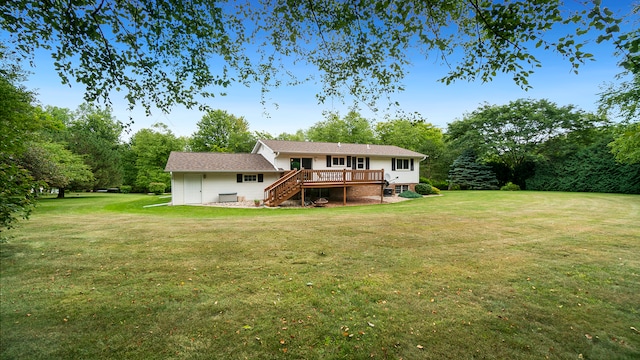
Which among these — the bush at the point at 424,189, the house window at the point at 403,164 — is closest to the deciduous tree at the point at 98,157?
the house window at the point at 403,164

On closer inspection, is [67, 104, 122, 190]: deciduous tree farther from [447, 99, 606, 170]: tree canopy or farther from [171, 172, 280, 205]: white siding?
[447, 99, 606, 170]: tree canopy

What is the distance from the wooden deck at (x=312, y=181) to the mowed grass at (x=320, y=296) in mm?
8939

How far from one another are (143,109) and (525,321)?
6225 mm

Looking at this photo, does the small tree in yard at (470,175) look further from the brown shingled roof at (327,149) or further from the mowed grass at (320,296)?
the mowed grass at (320,296)

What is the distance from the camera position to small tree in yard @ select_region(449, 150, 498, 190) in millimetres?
29078

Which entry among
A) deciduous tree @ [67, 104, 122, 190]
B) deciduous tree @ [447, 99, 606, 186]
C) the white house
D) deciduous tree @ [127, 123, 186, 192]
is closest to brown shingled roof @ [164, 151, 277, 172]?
the white house

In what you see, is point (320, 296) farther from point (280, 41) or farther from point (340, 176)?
point (340, 176)

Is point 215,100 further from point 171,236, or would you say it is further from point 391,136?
point 391,136

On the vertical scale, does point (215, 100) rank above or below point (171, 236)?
above

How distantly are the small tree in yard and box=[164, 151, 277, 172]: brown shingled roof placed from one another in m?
21.5

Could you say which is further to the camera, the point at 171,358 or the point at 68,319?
the point at 68,319

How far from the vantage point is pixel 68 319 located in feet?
11.5

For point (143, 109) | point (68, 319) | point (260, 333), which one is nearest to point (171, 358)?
point (260, 333)

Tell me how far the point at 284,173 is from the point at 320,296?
16725mm
